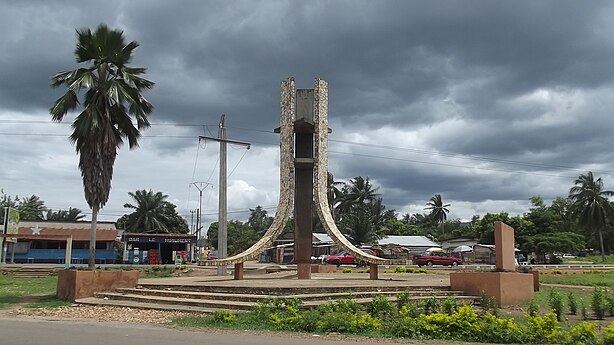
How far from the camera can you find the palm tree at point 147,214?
7094 cm

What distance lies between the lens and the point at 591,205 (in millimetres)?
61500

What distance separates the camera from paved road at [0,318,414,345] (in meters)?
9.34

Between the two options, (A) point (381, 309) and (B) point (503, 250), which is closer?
(A) point (381, 309)

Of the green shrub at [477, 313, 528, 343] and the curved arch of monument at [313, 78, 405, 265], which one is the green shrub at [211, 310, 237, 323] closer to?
the green shrub at [477, 313, 528, 343]

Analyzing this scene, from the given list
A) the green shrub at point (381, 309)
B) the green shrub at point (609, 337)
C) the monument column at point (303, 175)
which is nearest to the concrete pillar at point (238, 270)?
the monument column at point (303, 175)

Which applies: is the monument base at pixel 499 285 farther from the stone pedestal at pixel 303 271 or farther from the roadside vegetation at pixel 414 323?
the stone pedestal at pixel 303 271

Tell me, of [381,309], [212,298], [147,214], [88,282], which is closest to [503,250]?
[381,309]

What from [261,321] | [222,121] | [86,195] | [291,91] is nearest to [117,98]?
[86,195]

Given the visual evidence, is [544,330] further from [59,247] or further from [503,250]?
[59,247]

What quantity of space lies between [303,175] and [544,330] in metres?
13.9

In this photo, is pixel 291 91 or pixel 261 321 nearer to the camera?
pixel 261 321

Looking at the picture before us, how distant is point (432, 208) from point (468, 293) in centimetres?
7707

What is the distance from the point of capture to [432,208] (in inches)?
3610

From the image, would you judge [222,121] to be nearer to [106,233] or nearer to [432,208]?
[106,233]
